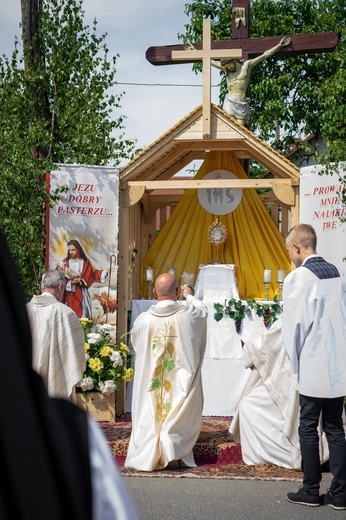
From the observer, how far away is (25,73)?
13.3m

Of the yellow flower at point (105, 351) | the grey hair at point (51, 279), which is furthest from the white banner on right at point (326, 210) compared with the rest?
the grey hair at point (51, 279)

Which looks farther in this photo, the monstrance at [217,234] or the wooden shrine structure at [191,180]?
the monstrance at [217,234]

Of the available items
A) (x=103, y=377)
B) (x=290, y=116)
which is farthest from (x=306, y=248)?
(x=290, y=116)

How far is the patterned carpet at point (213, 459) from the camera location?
26.9 ft

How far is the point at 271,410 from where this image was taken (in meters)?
8.62

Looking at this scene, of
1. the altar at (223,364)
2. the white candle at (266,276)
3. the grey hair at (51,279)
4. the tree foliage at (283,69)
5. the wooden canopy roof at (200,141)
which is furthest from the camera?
the tree foliage at (283,69)

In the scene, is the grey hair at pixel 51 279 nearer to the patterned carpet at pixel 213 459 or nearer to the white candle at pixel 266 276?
the patterned carpet at pixel 213 459

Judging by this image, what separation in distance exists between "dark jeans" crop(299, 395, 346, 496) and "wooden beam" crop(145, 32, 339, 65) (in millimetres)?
7191

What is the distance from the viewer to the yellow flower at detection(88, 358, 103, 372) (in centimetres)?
1015

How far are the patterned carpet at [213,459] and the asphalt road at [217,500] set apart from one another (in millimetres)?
191

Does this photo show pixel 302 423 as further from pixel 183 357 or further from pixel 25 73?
pixel 25 73

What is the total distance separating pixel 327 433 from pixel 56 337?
106 inches

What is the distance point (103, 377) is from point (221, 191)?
11.6 ft

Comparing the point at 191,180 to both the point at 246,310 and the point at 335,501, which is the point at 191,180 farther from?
the point at 335,501
